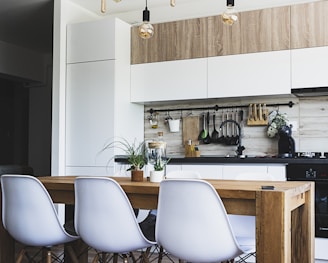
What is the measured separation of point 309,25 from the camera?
423cm

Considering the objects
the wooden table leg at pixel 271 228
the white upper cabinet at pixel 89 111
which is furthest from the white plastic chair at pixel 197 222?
the white upper cabinet at pixel 89 111

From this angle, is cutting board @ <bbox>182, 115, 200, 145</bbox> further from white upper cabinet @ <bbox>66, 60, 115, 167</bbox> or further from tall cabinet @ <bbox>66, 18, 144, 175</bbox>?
white upper cabinet @ <bbox>66, 60, 115, 167</bbox>

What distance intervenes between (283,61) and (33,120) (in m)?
5.66

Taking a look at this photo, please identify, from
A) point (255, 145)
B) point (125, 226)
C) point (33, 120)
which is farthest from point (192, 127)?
point (33, 120)

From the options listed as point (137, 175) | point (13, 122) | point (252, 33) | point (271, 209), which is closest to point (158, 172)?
point (137, 175)

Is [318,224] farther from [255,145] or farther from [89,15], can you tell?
[89,15]

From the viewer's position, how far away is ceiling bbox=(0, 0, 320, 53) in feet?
16.4

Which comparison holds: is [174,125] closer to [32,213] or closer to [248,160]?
[248,160]

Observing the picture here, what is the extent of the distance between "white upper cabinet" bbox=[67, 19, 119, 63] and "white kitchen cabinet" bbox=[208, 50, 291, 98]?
1078mm

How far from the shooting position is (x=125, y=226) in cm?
238

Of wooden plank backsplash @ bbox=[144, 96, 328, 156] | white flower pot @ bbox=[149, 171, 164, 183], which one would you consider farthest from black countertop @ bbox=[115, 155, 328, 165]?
white flower pot @ bbox=[149, 171, 164, 183]

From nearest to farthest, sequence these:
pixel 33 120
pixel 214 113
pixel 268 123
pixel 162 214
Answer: pixel 162 214, pixel 268 123, pixel 214 113, pixel 33 120

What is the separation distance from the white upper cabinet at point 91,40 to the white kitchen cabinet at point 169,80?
0.38 meters

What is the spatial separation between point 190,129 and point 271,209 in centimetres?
302
